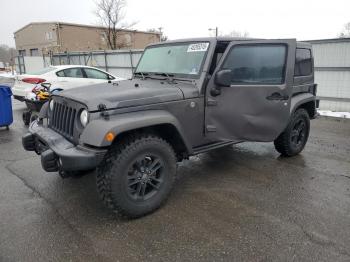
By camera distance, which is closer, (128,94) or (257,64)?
(128,94)

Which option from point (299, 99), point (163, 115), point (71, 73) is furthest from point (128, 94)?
point (71, 73)

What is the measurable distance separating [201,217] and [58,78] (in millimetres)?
8066

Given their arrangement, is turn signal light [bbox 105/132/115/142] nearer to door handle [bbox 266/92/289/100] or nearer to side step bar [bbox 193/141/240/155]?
side step bar [bbox 193/141/240/155]

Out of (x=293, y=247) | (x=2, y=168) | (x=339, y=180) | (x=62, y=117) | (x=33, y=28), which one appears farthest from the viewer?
(x=33, y=28)

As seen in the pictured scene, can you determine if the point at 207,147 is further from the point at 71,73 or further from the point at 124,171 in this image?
the point at 71,73

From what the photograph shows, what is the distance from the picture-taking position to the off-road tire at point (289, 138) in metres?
4.82

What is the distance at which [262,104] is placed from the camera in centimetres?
387

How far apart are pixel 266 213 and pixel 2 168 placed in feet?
13.0

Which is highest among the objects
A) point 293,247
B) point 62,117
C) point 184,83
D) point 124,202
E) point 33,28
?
point 33,28

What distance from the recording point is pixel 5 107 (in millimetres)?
7270

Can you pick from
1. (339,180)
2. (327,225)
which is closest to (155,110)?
(327,225)

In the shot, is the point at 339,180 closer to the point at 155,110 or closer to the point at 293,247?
the point at 293,247

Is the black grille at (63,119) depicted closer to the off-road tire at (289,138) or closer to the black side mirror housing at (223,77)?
the black side mirror housing at (223,77)

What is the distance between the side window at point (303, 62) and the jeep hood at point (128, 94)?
1993mm
